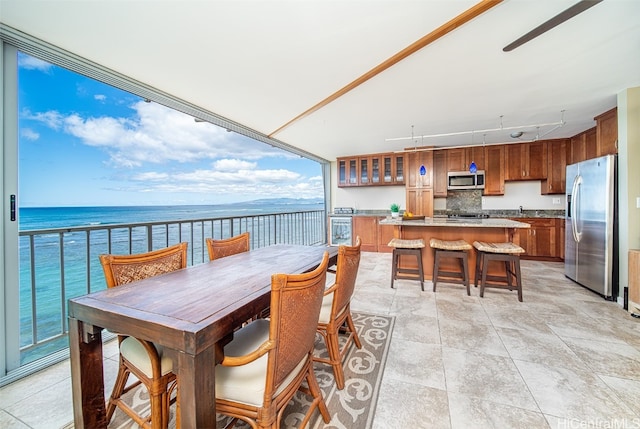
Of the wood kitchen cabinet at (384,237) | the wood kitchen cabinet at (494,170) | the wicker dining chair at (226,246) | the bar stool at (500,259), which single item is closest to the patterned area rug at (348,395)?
the wicker dining chair at (226,246)

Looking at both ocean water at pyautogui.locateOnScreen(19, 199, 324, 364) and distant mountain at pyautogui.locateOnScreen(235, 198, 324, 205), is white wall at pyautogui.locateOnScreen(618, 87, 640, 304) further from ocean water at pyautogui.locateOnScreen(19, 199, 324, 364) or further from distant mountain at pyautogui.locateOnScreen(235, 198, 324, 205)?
distant mountain at pyautogui.locateOnScreen(235, 198, 324, 205)

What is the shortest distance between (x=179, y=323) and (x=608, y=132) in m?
5.37

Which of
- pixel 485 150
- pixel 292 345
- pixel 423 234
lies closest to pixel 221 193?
pixel 423 234

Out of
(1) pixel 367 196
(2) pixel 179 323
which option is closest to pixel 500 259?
(2) pixel 179 323

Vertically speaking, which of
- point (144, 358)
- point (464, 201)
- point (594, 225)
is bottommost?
point (144, 358)

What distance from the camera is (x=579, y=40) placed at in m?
1.89

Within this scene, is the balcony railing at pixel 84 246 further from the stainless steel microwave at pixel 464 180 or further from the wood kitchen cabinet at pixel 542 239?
the wood kitchen cabinet at pixel 542 239

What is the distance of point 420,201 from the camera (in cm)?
549

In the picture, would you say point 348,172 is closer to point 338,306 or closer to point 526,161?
point 526,161

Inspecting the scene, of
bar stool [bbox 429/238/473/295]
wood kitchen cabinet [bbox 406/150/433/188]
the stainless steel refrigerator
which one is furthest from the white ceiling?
wood kitchen cabinet [bbox 406/150/433/188]

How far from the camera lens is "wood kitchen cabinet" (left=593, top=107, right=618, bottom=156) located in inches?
123

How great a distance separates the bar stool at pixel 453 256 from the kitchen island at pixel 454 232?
Answer: 5.6 inches

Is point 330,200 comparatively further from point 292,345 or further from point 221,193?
point 292,345

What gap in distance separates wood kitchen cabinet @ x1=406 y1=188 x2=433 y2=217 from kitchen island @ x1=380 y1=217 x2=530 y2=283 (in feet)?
5.80
